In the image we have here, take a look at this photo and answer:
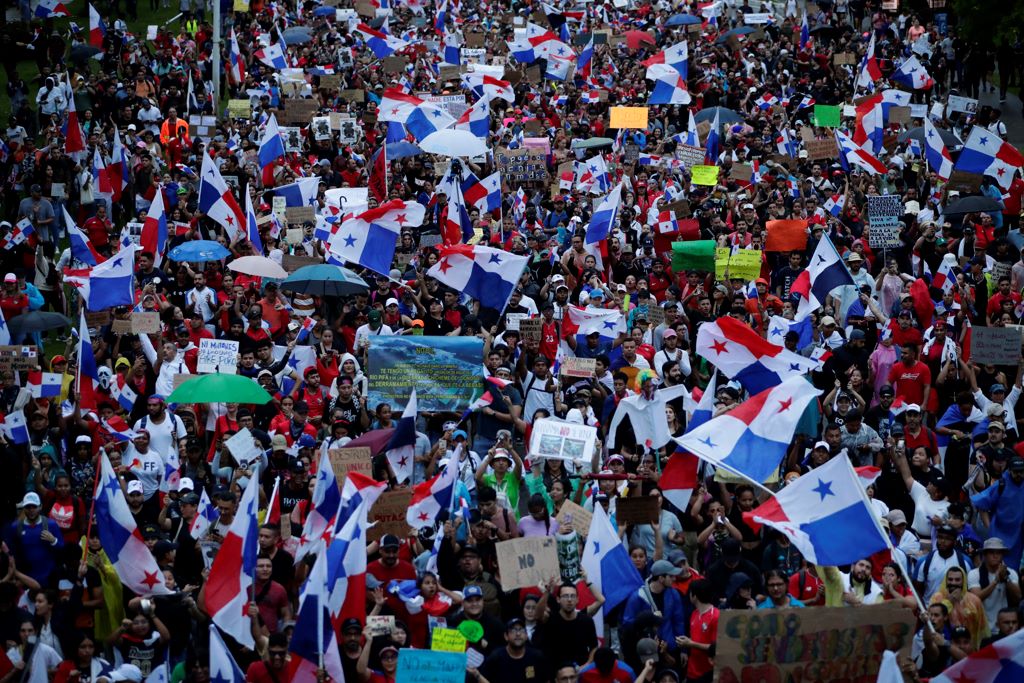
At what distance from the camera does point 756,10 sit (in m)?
43.4

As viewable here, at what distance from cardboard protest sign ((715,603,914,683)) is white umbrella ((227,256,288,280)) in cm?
923

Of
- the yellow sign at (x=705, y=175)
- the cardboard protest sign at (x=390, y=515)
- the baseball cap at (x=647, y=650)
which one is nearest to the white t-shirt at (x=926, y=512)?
the baseball cap at (x=647, y=650)

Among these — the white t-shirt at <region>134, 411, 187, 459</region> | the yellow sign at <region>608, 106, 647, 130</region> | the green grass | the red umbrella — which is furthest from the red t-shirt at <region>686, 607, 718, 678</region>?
the red umbrella

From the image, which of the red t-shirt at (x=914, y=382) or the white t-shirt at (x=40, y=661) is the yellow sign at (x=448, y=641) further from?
the red t-shirt at (x=914, y=382)

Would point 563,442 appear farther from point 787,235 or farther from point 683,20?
point 683,20

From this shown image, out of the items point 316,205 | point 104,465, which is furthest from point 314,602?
point 316,205

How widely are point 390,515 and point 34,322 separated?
6.21 m

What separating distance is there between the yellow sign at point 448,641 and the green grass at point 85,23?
2472 cm

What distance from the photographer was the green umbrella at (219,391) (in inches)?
602

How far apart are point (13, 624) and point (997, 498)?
7.18 metres

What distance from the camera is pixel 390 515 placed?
1312cm

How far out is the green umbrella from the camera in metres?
15.3

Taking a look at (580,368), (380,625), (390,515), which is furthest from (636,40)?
(380,625)

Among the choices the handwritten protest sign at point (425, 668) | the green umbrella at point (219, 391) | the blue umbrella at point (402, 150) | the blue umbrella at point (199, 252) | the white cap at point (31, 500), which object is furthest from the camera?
the blue umbrella at point (402, 150)
